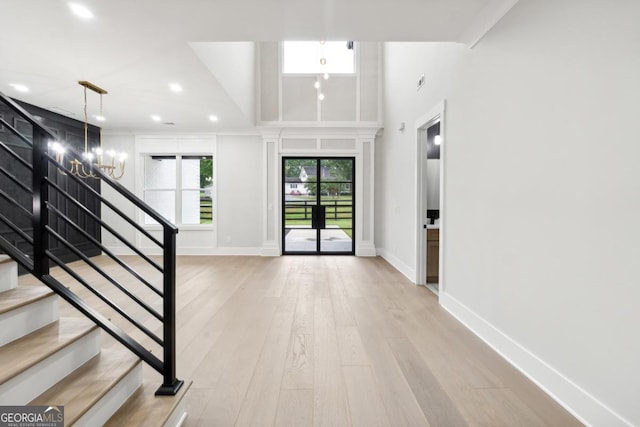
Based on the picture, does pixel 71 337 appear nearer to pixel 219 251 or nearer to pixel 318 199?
pixel 219 251

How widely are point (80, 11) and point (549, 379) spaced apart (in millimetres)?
4483

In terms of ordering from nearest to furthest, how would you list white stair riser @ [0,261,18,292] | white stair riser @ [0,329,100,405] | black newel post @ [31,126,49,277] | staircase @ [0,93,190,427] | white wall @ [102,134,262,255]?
white stair riser @ [0,329,100,405], staircase @ [0,93,190,427], black newel post @ [31,126,49,277], white stair riser @ [0,261,18,292], white wall @ [102,134,262,255]

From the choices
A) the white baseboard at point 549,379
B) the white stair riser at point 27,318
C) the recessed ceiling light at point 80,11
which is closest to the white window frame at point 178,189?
the recessed ceiling light at point 80,11

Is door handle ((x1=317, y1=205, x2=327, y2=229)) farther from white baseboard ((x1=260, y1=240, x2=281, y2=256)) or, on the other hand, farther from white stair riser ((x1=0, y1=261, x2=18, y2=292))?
white stair riser ((x1=0, y1=261, x2=18, y2=292))

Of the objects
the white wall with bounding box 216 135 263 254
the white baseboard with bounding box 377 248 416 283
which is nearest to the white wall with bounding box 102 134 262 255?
the white wall with bounding box 216 135 263 254

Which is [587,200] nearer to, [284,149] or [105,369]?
[105,369]

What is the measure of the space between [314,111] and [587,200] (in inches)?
236

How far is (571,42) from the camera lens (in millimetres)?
1893

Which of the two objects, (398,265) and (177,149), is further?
(177,149)

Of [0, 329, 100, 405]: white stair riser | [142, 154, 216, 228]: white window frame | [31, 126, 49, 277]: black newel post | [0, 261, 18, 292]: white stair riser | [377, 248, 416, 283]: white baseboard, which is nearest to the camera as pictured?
[0, 329, 100, 405]: white stair riser

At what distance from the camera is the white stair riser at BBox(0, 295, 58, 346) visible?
1.49m

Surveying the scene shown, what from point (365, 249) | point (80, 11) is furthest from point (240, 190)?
point (80, 11)

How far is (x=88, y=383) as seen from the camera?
4.91ft

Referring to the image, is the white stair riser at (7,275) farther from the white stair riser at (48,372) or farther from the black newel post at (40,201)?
the white stair riser at (48,372)
